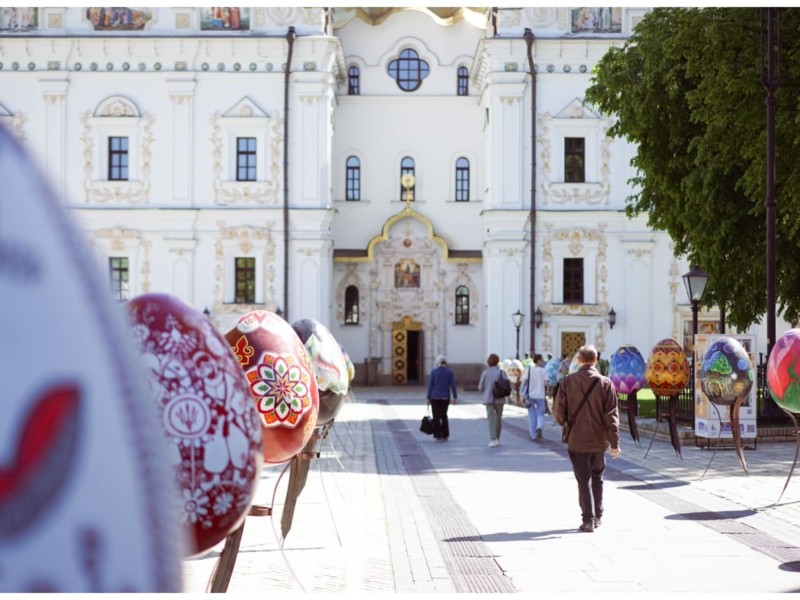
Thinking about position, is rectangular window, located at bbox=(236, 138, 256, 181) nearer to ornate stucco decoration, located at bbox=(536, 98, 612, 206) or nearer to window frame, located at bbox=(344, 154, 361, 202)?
window frame, located at bbox=(344, 154, 361, 202)

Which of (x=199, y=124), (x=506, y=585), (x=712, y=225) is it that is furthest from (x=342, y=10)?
(x=506, y=585)

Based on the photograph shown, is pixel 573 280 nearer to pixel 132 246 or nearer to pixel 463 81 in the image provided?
pixel 463 81

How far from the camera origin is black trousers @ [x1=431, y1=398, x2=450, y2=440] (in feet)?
74.1

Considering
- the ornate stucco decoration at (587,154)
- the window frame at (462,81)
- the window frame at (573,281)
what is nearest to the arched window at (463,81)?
the window frame at (462,81)

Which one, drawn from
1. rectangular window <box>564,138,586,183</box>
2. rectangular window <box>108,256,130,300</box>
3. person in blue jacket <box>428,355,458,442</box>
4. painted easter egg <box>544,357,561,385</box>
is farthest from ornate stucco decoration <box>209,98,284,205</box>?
person in blue jacket <box>428,355,458,442</box>

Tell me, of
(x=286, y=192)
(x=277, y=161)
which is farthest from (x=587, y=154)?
(x=277, y=161)

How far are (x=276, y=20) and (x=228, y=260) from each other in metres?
9.31

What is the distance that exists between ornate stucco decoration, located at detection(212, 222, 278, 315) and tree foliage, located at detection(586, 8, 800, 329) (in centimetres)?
2031

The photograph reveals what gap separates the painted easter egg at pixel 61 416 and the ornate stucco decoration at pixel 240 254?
43.9 metres

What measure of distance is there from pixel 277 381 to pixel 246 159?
1565 inches

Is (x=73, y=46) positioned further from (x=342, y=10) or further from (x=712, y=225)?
(x=712, y=225)

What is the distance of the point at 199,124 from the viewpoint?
45.9 m

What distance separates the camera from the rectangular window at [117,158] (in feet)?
151

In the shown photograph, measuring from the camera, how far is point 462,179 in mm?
50188
